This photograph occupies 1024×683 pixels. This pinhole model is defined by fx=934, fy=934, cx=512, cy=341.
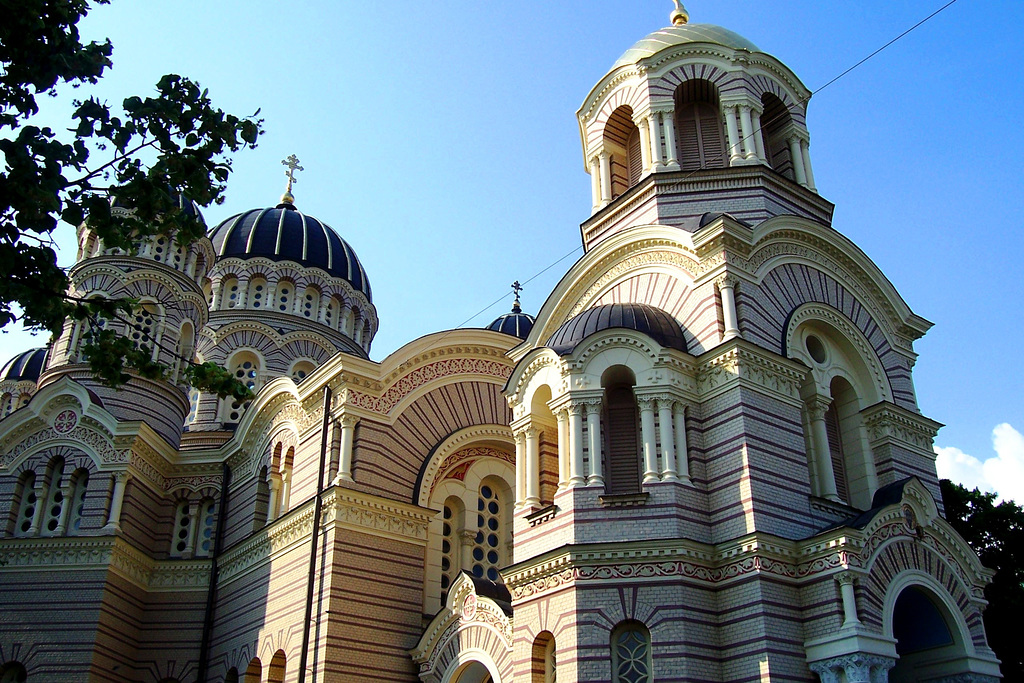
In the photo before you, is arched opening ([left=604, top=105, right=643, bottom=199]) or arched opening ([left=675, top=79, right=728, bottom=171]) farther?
arched opening ([left=604, top=105, right=643, bottom=199])

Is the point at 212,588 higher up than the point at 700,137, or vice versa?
the point at 700,137

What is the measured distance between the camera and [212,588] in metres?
20.8

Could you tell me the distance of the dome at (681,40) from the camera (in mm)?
19172

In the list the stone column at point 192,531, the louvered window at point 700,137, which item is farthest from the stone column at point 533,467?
the stone column at point 192,531

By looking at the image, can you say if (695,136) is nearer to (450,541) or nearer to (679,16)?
(679,16)

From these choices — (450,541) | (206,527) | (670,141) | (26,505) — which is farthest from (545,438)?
(26,505)

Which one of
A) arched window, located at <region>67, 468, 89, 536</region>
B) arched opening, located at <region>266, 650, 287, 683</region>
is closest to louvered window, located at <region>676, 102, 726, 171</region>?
arched opening, located at <region>266, 650, 287, 683</region>

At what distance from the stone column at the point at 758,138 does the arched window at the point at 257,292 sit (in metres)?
16.5

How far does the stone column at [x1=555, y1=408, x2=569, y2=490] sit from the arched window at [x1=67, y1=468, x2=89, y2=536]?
1148 centimetres

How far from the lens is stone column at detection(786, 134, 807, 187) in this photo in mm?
18766

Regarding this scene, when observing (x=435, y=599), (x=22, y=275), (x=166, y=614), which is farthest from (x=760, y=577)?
(x=166, y=614)

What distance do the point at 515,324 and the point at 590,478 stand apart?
17723 millimetres

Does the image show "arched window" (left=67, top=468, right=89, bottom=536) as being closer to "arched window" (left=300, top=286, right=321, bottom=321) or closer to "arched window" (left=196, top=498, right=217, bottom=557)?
"arched window" (left=196, top=498, right=217, bottom=557)

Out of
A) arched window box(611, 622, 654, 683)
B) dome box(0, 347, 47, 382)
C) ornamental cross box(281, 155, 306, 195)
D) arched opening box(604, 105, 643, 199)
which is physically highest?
ornamental cross box(281, 155, 306, 195)
